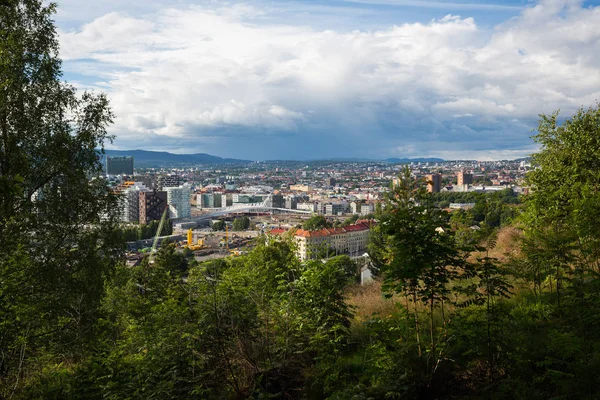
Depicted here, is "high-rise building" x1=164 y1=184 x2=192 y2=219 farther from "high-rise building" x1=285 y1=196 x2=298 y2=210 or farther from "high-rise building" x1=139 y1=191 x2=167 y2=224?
"high-rise building" x1=285 y1=196 x2=298 y2=210

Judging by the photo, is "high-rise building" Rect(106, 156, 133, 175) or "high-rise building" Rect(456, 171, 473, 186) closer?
"high-rise building" Rect(456, 171, 473, 186)

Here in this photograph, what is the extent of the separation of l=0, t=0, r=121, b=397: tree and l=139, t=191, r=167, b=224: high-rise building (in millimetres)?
78136

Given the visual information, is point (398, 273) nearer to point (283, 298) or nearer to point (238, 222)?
point (283, 298)

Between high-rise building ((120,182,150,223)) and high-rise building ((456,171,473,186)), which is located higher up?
high-rise building ((456,171,473,186))

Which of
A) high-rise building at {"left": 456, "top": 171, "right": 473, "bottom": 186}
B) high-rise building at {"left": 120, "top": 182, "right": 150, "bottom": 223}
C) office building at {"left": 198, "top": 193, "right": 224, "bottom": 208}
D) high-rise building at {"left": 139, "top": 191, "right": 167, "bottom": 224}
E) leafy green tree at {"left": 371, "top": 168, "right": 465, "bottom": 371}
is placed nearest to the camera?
leafy green tree at {"left": 371, "top": 168, "right": 465, "bottom": 371}

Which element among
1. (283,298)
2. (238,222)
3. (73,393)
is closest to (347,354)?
(283,298)

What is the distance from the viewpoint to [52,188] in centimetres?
789

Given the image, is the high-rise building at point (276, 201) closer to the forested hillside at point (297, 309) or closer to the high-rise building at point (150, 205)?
the high-rise building at point (150, 205)

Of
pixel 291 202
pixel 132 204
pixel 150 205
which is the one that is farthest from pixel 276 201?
pixel 132 204

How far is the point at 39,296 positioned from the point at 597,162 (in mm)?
10678

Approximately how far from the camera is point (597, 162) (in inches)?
360

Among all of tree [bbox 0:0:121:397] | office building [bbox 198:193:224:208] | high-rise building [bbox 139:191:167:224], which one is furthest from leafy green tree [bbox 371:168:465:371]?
office building [bbox 198:193:224:208]

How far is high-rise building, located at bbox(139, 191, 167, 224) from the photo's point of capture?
83.9 meters

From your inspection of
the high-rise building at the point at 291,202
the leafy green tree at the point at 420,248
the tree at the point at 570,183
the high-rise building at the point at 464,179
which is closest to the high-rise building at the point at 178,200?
the high-rise building at the point at 291,202
